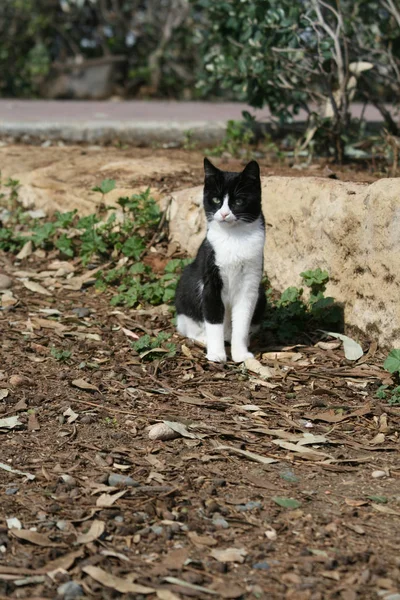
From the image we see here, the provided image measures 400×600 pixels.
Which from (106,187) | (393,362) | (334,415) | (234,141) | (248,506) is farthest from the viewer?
(234,141)

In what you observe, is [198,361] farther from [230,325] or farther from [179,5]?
[179,5]

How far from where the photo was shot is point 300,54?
728 cm

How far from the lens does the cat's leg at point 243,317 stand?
16.1 ft

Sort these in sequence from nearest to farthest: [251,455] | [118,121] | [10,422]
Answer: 1. [251,455]
2. [10,422]
3. [118,121]

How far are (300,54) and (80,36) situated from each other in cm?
889

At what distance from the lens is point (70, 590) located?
2711mm

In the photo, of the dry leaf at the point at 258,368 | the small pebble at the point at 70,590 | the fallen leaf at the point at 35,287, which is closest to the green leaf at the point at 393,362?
the dry leaf at the point at 258,368

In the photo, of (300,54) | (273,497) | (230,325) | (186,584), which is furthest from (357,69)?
(186,584)

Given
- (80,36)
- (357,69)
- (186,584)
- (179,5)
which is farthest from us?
(80,36)

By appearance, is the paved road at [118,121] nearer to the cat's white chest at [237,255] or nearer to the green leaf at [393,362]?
the cat's white chest at [237,255]

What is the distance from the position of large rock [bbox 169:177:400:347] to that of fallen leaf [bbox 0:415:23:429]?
211cm

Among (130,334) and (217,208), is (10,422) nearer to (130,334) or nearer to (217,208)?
(130,334)

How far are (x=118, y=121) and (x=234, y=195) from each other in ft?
14.9

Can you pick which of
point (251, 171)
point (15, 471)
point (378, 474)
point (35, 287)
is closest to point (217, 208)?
point (251, 171)
